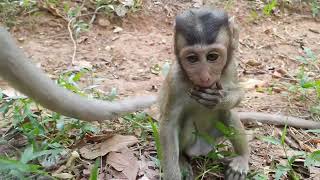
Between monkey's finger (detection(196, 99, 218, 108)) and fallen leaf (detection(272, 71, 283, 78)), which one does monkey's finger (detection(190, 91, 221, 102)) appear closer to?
monkey's finger (detection(196, 99, 218, 108))

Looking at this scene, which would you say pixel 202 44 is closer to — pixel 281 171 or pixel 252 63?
pixel 281 171

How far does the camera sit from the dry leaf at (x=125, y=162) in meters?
4.33

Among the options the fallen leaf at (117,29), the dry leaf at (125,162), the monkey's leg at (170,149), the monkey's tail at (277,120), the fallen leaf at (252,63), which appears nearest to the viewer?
the monkey's leg at (170,149)

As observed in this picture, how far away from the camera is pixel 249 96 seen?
6.14 m

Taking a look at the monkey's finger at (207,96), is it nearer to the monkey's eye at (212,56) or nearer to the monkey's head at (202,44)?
the monkey's head at (202,44)

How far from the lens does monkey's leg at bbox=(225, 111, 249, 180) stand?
4.41 m

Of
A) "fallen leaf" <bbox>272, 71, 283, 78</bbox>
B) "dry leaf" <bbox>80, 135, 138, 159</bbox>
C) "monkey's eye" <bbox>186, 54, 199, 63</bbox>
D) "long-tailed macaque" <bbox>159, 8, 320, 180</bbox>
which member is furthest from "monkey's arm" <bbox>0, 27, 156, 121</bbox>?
"fallen leaf" <bbox>272, 71, 283, 78</bbox>

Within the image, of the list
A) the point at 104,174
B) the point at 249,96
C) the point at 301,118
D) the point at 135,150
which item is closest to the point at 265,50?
the point at 249,96

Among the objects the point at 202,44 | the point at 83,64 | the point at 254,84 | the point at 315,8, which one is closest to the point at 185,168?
the point at 202,44

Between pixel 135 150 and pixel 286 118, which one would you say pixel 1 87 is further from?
pixel 286 118

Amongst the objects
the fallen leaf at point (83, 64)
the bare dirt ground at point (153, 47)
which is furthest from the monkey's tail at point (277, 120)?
the fallen leaf at point (83, 64)

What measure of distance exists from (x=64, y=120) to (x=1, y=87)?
1.29 m

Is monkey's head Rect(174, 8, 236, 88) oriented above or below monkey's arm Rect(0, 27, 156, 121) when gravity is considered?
above

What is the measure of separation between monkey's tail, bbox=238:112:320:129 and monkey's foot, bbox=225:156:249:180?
848 millimetres
